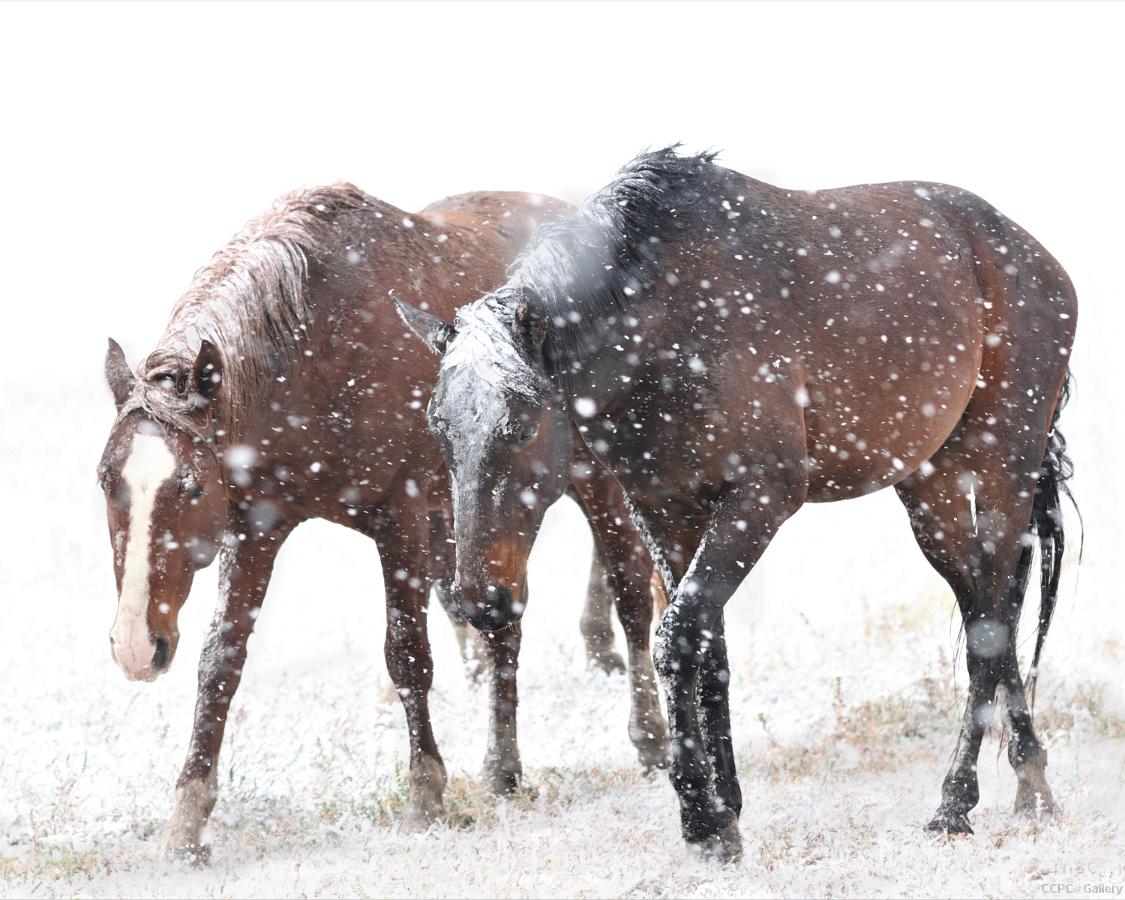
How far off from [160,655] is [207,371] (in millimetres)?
1132

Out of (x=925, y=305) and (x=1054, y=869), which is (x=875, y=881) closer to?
(x=1054, y=869)

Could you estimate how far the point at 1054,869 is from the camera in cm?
429

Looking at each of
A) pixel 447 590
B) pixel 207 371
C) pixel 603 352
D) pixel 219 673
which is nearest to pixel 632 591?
pixel 447 590

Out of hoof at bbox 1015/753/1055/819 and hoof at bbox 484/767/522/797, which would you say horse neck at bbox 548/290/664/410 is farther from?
hoof at bbox 1015/753/1055/819

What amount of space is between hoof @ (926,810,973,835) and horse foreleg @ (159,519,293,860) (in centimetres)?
303

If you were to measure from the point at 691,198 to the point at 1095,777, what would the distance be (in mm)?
3412

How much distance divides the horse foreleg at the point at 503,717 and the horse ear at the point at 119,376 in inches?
86.4

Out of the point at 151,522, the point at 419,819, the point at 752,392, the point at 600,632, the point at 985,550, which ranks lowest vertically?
the point at 419,819

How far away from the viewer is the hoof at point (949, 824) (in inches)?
189

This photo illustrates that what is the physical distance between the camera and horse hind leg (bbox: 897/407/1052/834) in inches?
204

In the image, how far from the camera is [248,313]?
5.04 m

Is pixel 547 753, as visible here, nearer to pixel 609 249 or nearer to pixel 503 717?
pixel 503 717

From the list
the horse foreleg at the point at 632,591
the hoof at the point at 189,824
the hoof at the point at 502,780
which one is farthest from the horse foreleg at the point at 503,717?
the hoof at the point at 189,824

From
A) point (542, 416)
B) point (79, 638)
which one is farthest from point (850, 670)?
point (79, 638)
